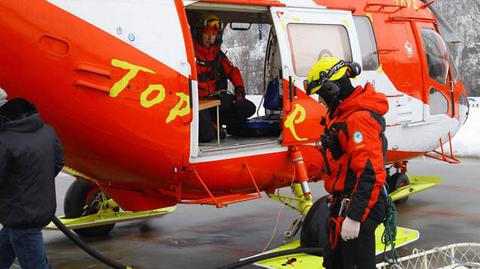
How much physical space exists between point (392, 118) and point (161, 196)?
2.93 meters

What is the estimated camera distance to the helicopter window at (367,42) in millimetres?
6684

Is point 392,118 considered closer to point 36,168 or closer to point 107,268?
point 107,268

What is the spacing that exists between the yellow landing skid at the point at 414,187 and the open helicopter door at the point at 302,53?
232cm

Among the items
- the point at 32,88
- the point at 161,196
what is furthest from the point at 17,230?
the point at 161,196

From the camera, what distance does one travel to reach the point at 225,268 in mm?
5195

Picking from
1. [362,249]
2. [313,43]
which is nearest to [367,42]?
[313,43]

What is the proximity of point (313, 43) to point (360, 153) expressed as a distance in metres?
2.89

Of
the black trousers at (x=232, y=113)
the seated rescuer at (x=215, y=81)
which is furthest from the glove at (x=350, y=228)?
the black trousers at (x=232, y=113)

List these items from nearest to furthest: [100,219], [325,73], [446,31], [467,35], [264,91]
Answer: [325,73] → [100,219] → [264,91] → [446,31] → [467,35]

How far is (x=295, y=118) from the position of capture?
19.4ft

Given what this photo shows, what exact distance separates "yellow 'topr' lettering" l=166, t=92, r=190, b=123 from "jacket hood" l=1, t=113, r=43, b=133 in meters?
1.17

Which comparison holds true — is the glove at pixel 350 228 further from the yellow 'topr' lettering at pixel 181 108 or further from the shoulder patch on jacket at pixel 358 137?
the yellow 'topr' lettering at pixel 181 108

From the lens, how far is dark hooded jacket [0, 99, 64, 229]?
13.6ft

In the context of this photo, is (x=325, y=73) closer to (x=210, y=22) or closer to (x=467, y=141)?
(x=210, y=22)
